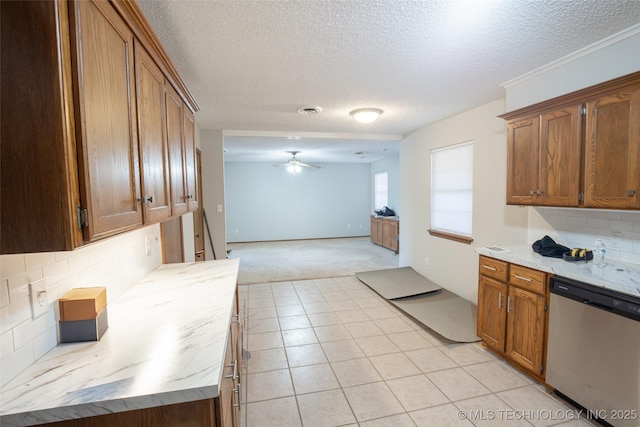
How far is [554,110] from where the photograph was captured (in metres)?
2.20

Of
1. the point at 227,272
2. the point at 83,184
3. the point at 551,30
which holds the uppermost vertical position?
the point at 551,30

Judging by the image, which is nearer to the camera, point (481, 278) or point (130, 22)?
point (130, 22)

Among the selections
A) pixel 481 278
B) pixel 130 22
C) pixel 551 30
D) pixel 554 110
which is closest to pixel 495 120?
pixel 554 110

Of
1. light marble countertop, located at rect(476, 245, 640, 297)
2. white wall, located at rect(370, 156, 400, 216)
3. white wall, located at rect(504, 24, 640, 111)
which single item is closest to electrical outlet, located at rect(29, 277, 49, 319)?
light marble countertop, located at rect(476, 245, 640, 297)

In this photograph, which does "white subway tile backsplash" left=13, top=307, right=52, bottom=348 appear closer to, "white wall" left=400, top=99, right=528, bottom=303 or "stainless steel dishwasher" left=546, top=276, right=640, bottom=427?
"stainless steel dishwasher" left=546, top=276, right=640, bottom=427

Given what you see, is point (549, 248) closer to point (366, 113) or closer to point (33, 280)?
point (366, 113)

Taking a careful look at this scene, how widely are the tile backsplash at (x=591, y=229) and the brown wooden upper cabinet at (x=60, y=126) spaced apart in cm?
314

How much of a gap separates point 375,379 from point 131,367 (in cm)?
191

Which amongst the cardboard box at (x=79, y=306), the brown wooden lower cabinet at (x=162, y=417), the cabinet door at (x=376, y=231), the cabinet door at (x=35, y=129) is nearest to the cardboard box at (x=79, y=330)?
the cardboard box at (x=79, y=306)

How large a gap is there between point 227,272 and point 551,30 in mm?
2734

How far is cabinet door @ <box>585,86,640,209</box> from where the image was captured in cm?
177

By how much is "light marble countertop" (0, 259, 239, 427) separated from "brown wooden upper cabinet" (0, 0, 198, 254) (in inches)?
17.6

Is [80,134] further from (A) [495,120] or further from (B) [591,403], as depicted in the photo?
(A) [495,120]

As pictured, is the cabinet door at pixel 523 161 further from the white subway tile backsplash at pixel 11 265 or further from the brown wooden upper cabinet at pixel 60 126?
the white subway tile backsplash at pixel 11 265
